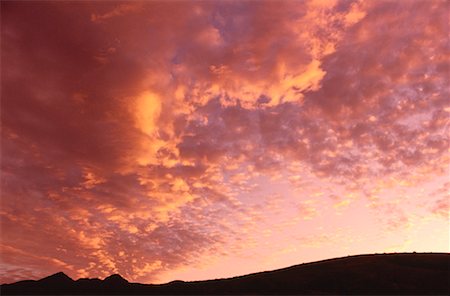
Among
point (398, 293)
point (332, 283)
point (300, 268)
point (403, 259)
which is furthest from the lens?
point (300, 268)

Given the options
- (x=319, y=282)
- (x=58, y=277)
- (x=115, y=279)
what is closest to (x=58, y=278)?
(x=58, y=277)

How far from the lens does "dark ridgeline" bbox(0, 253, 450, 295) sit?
186 ft

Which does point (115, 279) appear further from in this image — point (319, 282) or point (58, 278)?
point (319, 282)

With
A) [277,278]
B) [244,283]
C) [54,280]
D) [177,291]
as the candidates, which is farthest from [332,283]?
[54,280]

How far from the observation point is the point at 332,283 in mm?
60969

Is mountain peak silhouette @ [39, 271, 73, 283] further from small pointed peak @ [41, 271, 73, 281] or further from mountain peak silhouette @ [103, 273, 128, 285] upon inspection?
mountain peak silhouette @ [103, 273, 128, 285]

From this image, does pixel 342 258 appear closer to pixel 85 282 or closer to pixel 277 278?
pixel 277 278

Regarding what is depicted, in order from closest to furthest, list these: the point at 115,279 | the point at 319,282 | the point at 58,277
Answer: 1. the point at 319,282
2. the point at 115,279
3. the point at 58,277

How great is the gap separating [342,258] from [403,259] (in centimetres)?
1338

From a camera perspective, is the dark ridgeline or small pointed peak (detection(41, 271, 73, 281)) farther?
small pointed peak (detection(41, 271, 73, 281))

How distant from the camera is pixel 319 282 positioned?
6231 centimetres

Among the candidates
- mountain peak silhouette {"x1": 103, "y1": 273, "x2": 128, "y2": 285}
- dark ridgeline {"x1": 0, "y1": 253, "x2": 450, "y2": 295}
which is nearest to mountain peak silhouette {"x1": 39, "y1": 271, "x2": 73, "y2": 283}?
dark ridgeline {"x1": 0, "y1": 253, "x2": 450, "y2": 295}

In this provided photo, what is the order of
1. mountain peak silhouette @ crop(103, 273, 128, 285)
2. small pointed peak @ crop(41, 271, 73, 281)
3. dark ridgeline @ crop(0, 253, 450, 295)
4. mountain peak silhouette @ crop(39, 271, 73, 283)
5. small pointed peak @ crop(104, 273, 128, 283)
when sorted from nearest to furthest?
dark ridgeline @ crop(0, 253, 450, 295)
mountain peak silhouette @ crop(103, 273, 128, 285)
small pointed peak @ crop(104, 273, 128, 283)
mountain peak silhouette @ crop(39, 271, 73, 283)
small pointed peak @ crop(41, 271, 73, 281)

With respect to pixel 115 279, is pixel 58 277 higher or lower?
higher
